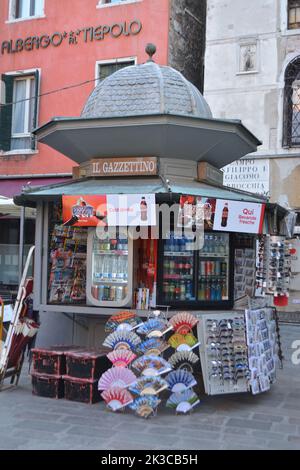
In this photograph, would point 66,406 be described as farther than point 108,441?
Yes

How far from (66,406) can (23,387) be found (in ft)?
3.59

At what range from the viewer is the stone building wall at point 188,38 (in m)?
15.5

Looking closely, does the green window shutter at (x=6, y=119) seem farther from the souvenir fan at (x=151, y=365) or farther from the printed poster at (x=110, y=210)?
the souvenir fan at (x=151, y=365)

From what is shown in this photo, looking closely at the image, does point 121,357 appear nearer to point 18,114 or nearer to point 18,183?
point 18,183

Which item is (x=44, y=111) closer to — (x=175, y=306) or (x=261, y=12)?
(x=261, y=12)

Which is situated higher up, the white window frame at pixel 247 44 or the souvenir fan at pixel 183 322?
the white window frame at pixel 247 44

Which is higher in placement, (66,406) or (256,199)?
(256,199)

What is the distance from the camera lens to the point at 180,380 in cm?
607

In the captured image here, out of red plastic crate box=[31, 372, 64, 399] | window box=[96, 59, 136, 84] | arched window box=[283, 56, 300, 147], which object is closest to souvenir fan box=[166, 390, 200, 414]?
red plastic crate box=[31, 372, 64, 399]

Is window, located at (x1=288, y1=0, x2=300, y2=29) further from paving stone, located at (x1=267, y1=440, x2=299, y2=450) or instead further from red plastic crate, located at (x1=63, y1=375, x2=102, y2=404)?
paving stone, located at (x1=267, y1=440, x2=299, y2=450)

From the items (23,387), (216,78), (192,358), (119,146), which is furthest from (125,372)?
(216,78)

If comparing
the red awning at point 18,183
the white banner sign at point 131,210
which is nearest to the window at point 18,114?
the red awning at point 18,183

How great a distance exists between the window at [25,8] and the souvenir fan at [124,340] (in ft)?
43.4

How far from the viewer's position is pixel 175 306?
22.9 ft
